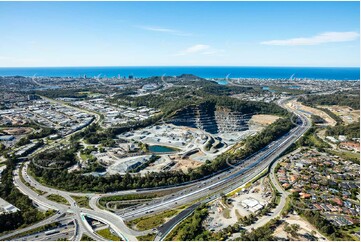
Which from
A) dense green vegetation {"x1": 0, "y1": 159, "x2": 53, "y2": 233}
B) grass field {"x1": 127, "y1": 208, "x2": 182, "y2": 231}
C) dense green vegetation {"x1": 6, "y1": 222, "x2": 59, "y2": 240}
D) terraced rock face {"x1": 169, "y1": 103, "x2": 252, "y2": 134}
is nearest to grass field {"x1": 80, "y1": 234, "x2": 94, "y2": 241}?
A: dense green vegetation {"x1": 6, "y1": 222, "x2": 59, "y2": 240}

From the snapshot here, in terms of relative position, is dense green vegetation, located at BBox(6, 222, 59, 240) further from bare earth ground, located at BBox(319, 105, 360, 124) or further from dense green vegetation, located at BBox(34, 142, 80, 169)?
bare earth ground, located at BBox(319, 105, 360, 124)

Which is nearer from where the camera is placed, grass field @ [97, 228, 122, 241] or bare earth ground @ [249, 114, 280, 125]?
grass field @ [97, 228, 122, 241]

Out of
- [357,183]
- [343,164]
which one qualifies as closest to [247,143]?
[343,164]

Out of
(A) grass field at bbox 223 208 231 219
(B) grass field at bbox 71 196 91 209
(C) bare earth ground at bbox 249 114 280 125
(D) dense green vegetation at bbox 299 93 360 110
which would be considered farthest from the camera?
(D) dense green vegetation at bbox 299 93 360 110

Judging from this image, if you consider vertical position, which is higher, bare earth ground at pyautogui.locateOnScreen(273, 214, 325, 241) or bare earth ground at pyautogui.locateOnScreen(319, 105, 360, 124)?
bare earth ground at pyautogui.locateOnScreen(319, 105, 360, 124)

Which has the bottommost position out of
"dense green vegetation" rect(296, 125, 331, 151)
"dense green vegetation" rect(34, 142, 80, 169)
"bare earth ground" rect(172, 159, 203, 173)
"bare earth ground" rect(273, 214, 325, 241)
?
"bare earth ground" rect(273, 214, 325, 241)
